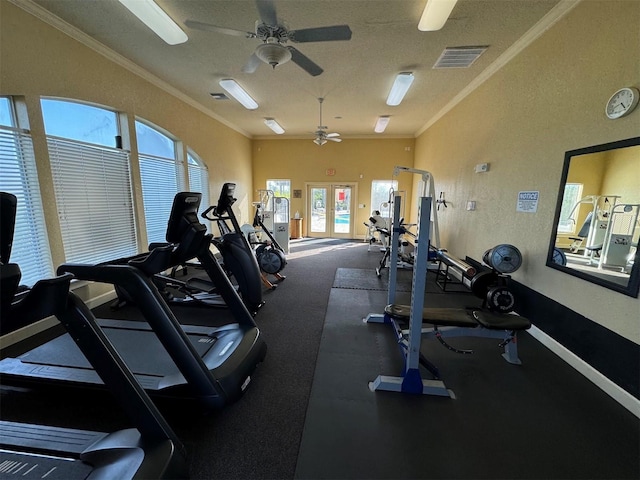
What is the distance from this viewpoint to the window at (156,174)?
4277 mm

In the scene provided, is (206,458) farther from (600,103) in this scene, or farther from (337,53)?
(337,53)

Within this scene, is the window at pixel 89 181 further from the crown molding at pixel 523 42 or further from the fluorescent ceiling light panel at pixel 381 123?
the crown molding at pixel 523 42

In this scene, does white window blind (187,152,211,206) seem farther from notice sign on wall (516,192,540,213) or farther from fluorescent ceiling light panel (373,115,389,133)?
notice sign on wall (516,192,540,213)

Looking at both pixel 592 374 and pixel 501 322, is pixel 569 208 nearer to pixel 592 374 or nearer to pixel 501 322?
pixel 501 322

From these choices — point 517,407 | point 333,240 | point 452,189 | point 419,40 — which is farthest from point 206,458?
point 333,240

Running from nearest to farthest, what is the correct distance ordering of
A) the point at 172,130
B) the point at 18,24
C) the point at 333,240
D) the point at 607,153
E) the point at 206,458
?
the point at 206,458, the point at 607,153, the point at 18,24, the point at 172,130, the point at 333,240

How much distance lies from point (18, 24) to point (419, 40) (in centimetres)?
414

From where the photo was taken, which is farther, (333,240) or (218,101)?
(333,240)

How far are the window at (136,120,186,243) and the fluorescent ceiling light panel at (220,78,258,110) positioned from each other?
1.45 metres

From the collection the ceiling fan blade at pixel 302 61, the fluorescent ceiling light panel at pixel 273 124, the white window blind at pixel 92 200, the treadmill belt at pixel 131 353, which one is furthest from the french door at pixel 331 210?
the treadmill belt at pixel 131 353

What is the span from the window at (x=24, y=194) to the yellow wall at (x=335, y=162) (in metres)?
6.41

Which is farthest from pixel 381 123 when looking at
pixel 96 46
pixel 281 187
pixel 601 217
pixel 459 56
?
pixel 96 46

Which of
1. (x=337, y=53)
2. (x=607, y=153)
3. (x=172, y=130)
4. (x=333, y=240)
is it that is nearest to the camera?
(x=607, y=153)

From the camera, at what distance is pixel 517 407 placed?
1.86m
